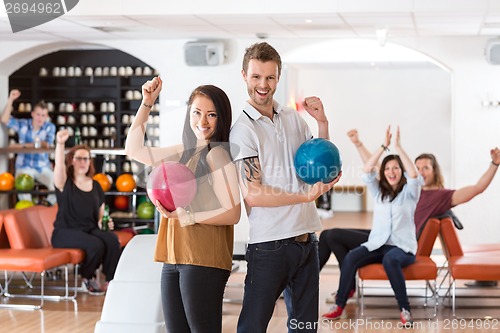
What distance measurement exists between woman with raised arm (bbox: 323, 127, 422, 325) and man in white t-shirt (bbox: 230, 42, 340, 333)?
10.5ft

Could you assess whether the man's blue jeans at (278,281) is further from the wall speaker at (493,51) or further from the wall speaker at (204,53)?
the wall speaker at (204,53)

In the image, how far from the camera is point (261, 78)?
3.24 metres

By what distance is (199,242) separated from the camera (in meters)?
3.26

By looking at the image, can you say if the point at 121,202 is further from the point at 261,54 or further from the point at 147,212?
the point at 261,54

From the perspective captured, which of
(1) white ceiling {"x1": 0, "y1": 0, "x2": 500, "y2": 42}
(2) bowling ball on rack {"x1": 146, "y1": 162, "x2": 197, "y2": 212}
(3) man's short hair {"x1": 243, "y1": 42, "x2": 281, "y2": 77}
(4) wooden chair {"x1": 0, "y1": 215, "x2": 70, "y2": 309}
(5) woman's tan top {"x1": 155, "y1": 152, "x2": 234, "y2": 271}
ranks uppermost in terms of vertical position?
(1) white ceiling {"x1": 0, "y1": 0, "x2": 500, "y2": 42}

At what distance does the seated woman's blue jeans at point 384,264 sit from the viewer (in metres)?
6.50

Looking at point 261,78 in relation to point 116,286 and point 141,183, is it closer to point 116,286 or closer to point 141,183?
point 141,183

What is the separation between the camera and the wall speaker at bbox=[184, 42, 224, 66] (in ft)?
33.0

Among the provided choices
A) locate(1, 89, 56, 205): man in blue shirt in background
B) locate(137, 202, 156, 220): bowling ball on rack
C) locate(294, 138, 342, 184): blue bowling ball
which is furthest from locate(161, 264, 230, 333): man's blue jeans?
locate(1, 89, 56, 205): man in blue shirt in background

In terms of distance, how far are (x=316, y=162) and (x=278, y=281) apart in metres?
0.47

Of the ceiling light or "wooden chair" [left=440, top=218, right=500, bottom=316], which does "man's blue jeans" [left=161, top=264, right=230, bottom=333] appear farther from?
the ceiling light

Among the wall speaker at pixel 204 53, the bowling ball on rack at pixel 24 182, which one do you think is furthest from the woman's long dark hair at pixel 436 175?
the bowling ball on rack at pixel 24 182

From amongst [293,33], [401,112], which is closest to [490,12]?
[293,33]

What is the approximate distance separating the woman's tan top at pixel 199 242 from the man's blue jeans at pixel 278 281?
0.11 meters
